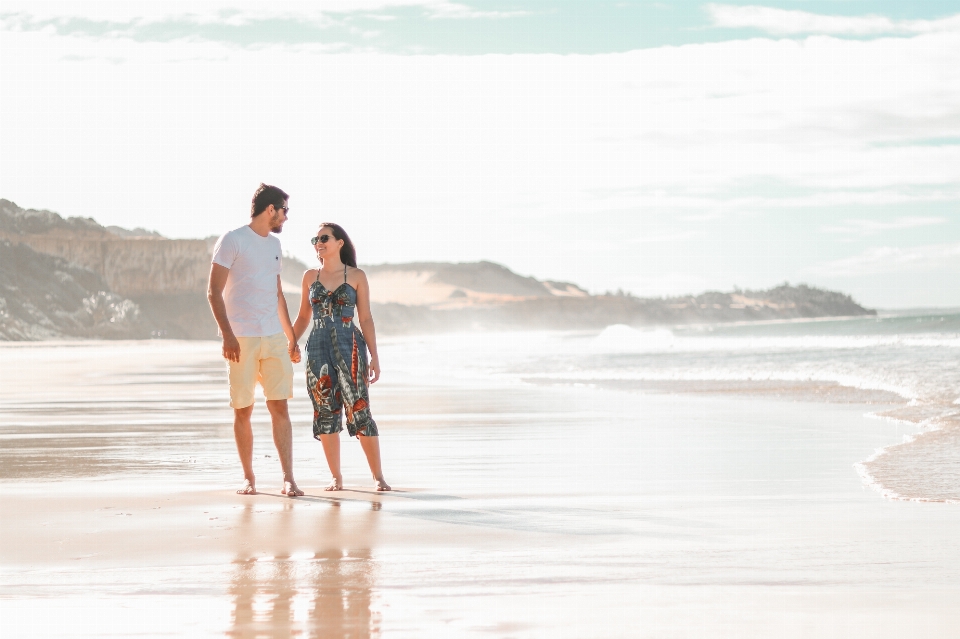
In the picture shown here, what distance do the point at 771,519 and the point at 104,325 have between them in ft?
220

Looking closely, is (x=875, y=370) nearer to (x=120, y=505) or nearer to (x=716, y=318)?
(x=120, y=505)

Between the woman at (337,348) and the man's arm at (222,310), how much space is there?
0.40 m

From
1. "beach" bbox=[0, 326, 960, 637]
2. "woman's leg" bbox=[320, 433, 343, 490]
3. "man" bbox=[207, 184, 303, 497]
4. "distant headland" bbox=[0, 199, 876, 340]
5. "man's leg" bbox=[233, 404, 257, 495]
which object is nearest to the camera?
"beach" bbox=[0, 326, 960, 637]

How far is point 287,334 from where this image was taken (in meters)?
6.50

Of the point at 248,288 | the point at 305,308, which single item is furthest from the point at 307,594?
the point at 305,308

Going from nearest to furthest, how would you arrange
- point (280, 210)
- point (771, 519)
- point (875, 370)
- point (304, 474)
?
point (771, 519) < point (280, 210) < point (304, 474) < point (875, 370)

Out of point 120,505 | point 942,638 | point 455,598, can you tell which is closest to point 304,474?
point 120,505

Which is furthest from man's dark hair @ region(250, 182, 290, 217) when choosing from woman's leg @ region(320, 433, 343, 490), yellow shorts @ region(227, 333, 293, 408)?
woman's leg @ region(320, 433, 343, 490)

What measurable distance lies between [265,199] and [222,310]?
2.36 feet

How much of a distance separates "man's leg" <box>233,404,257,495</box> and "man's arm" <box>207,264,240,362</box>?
1.23 ft

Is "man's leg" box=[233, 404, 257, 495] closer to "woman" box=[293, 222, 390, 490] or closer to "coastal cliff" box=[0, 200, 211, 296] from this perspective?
"woman" box=[293, 222, 390, 490]

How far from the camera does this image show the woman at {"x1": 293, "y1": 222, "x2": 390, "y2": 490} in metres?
6.34

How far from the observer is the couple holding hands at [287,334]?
20.4 feet

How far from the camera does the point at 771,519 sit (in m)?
5.32
